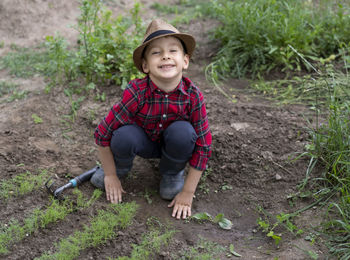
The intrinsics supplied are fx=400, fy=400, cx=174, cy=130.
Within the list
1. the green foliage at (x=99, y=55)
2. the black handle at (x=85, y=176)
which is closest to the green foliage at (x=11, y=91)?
the green foliage at (x=99, y=55)

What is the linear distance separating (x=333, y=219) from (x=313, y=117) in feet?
4.34

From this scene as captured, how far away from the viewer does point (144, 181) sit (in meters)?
3.11

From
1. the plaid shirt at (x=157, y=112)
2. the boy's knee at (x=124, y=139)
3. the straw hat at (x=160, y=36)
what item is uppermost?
the straw hat at (x=160, y=36)

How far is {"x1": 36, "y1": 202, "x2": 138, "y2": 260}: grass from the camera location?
2.24 meters

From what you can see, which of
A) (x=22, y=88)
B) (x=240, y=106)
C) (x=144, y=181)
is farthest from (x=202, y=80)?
(x=22, y=88)

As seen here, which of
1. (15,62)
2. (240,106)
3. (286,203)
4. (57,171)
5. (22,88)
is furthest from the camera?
(15,62)

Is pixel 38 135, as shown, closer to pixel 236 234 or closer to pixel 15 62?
pixel 15 62

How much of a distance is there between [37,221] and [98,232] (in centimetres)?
41

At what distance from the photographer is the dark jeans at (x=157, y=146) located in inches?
104

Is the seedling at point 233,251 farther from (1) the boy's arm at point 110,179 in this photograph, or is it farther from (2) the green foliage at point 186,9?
(2) the green foliage at point 186,9

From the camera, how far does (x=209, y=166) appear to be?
3193mm

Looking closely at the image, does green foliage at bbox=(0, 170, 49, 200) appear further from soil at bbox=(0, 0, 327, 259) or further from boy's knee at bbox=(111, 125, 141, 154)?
boy's knee at bbox=(111, 125, 141, 154)

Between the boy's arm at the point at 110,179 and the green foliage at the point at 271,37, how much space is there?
1763mm

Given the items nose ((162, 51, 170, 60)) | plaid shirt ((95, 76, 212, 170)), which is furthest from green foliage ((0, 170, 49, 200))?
nose ((162, 51, 170, 60))
